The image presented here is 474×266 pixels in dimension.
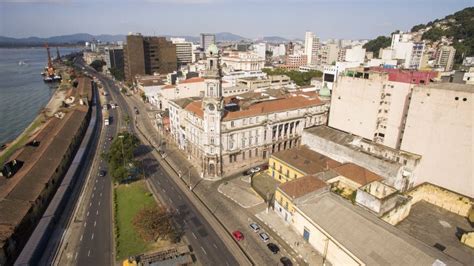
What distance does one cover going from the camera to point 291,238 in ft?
178

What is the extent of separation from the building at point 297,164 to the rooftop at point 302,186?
574 centimetres

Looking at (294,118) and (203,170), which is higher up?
(294,118)

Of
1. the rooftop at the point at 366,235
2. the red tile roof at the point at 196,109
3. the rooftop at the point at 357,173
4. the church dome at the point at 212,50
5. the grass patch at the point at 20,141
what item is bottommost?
the grass patch at the point at 20,141

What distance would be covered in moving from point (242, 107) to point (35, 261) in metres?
64.1

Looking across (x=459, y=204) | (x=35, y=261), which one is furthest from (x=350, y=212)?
(x=35, y=261)

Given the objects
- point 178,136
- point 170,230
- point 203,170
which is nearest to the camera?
point 170,230

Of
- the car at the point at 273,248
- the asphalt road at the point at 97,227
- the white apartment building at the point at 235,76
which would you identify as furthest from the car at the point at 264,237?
the white apartment building at the point at 235,76

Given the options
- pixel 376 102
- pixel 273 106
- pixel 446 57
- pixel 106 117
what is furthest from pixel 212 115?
pixel 446 57

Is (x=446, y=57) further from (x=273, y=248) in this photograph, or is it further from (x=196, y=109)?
(x=273, y=248)

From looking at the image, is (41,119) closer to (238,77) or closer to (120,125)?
(120,125)

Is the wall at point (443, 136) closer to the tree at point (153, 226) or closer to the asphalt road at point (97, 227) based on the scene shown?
the tree at point (153, 226)

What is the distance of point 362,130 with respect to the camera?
Result: 8362 cm

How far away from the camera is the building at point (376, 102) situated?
7438 cm

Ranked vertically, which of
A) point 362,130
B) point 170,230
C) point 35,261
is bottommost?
point 35,261
